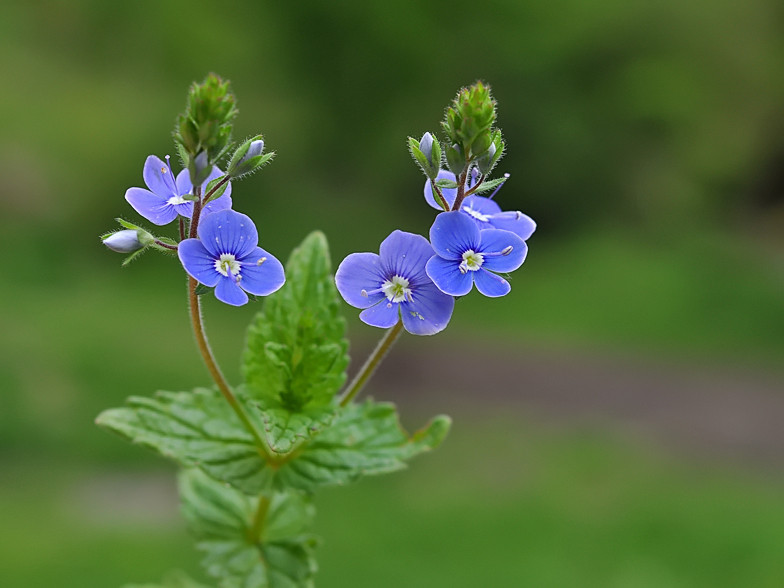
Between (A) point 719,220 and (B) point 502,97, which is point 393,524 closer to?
(B) point 502,97

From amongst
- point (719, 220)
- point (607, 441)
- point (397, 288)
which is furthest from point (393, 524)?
point (719, 220)

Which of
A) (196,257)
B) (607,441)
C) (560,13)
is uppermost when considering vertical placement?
(560,13)

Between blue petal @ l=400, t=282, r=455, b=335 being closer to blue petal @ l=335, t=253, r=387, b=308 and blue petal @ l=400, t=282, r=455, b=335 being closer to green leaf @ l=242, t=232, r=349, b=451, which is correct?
blue petal @ l=335, t=253, r=387, b=308

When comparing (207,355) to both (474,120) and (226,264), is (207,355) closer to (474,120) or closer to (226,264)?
(226,264)

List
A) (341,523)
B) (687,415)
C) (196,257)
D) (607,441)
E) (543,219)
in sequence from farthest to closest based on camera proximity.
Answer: (543,219)
(687,415)
(607,441)
(341,523)
(196,257)

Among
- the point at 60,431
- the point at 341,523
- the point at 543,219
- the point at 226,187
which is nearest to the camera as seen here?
the point at 226,187

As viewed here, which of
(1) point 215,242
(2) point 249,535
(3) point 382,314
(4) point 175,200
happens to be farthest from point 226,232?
(2) point 249,535

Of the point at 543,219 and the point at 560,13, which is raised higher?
the point at 560,13

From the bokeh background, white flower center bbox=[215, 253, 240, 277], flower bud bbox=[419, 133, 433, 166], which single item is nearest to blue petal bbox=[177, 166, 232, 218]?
white flower center bbox=[215, 253, 240, 277]
